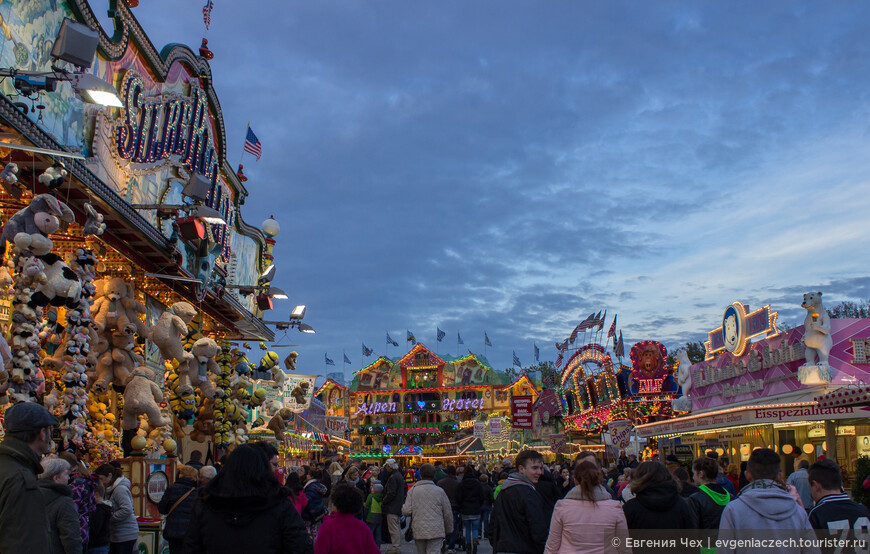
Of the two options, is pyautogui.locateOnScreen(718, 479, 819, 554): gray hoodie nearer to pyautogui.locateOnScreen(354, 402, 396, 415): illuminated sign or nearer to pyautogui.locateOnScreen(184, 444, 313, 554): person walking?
pyautogui.locateOnScreen(184, 444, 313, 554): person walking

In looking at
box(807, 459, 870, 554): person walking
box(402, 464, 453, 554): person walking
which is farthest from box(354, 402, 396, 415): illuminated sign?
box(807, 459, 870, 554): person walking

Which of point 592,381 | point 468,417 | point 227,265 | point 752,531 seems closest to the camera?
point 752,531

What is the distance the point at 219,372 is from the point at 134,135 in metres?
6.57

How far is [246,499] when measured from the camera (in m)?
3.91

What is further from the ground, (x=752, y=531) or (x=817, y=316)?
(x=817, y=316)

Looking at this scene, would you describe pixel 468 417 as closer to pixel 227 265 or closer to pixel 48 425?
pixel 227 265

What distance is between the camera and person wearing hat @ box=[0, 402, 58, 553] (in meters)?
3.90

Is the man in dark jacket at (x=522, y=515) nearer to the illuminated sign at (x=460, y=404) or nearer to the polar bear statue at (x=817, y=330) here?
the polar bear statue at (x=817, y=330)

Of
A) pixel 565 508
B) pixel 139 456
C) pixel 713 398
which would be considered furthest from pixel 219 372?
pixel 713 398

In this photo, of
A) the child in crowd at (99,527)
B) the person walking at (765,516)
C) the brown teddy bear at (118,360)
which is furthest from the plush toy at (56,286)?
the person walking at (765,516)

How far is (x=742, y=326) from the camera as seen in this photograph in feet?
84.7

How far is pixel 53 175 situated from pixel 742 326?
74.8 feet

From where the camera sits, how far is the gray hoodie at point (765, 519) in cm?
464

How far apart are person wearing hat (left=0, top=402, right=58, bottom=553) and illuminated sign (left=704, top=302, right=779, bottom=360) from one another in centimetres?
2327
